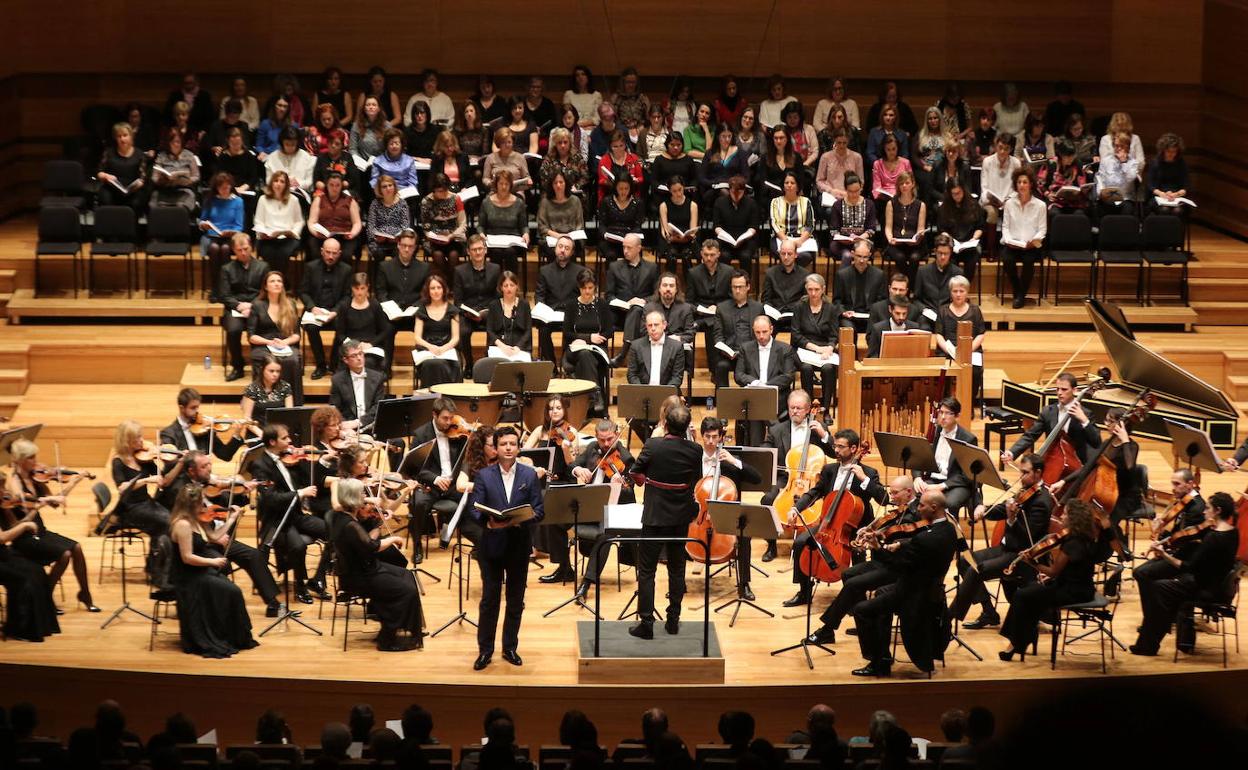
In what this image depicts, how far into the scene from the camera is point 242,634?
297 inches

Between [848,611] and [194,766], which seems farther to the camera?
[848,611]

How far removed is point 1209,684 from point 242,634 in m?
4.92

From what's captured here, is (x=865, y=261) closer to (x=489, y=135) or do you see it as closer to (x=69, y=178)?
(x=489, y=135)

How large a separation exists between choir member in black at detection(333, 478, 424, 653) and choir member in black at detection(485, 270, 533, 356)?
3.23m

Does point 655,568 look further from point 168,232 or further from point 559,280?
point 168,232

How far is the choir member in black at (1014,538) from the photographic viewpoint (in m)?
7.66

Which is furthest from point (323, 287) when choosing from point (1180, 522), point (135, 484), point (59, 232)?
point (1180, 522)

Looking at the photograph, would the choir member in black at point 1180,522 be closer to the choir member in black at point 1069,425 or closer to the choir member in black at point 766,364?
the choir member in black at point 1069,425

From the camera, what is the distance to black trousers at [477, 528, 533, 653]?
732 centimetres

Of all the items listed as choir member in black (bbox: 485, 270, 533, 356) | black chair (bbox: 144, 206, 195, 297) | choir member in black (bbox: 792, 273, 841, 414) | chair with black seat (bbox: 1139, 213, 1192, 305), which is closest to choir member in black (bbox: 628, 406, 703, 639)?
choir member in black (bbox: 792, 273, 841, 414)

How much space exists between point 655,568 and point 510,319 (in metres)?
3.61

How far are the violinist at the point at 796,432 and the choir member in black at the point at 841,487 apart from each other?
21.2 inches

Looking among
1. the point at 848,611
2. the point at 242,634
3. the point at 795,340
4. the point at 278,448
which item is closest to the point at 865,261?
the point at 795,340

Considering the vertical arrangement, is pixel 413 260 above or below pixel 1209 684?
above
